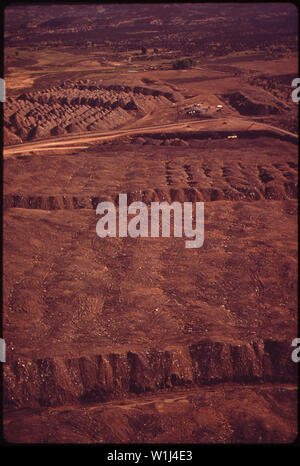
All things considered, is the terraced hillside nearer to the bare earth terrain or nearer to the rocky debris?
the bare earth terrain

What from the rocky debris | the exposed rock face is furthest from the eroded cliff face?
the exposed rock face

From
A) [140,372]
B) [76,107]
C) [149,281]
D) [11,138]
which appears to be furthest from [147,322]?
[76,107]

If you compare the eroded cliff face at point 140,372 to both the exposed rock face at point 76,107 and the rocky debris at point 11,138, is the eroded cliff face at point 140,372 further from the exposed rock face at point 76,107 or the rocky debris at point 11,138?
the exposed rock face at point 76,107

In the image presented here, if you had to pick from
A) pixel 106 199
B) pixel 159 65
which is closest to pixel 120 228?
pixel 106 199
